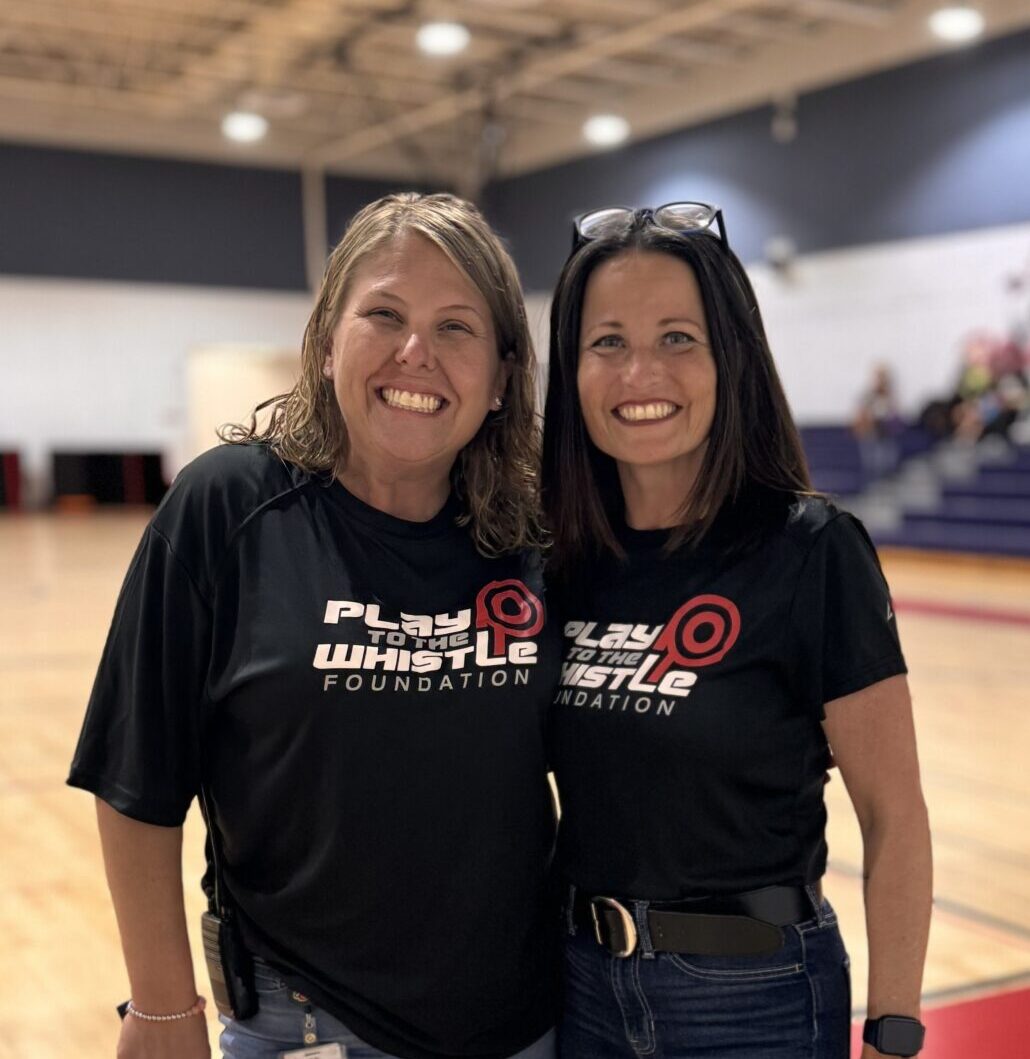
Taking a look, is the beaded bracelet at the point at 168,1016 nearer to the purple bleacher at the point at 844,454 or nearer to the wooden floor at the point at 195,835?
the wooden floor at the point at 195,835

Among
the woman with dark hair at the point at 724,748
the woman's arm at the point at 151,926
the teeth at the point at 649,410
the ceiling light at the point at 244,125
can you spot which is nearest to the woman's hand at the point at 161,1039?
the woman's arm at the point at 151,926

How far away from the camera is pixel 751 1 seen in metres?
13.3

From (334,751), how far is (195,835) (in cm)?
285

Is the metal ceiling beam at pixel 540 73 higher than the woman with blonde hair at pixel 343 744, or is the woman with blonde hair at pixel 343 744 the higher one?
the metal ceiling beam at pixel 540 73

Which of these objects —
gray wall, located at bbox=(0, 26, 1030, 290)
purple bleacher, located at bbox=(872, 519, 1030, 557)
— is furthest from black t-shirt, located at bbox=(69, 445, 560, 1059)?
gray wall, located at bbox=(0, 26, 1030, 290)

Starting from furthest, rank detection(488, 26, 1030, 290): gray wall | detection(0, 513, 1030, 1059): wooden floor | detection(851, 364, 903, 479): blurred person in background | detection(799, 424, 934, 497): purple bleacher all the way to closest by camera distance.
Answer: detection(851, 364, 903, 479): blurred person in background < detection(799, 424, 934, 497): purple bleacher < detection(488, 26, 1030, 290): gray wall < detection(0, 513, 1030, 1059): wooden floor

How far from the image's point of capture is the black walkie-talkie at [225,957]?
57.1 inches

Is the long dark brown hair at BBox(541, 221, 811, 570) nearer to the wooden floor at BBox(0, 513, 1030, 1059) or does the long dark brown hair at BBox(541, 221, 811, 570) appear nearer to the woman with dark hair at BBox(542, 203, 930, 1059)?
the woman with dark hair at BBox(542, 203, 930, 1059)

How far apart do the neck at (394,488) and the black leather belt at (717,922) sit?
1.65ft

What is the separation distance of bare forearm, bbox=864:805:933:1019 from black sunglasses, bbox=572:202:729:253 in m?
0.72

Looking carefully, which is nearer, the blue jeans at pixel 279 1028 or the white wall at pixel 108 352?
the blue jeans at pixel 279 1028

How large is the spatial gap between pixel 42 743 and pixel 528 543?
13.8 ft

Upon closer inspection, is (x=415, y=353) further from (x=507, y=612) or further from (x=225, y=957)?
(x=225, y=957)

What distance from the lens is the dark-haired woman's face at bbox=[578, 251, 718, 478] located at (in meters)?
1.59
